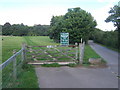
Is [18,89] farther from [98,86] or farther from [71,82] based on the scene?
[98,86]

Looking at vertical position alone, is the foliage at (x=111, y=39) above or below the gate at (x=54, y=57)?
above

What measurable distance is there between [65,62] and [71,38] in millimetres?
21003

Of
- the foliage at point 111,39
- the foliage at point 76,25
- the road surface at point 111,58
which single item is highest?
the foliage at point 76,25

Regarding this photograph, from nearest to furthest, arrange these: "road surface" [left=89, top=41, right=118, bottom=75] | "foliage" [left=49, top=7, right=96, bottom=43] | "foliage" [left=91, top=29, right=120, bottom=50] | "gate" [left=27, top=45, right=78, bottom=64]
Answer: "road surface" [left=89, top=41, right=118, bottom=75]
"gate" [left=27, top=45, right=78, bottom=64]
"foliage" [left=91, top=29, right=120, bottom=50]
"foliage" [left=49, top=7, right=96, bottom=43]

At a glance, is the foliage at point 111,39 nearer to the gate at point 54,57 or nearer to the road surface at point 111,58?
the road surface at point 111,58

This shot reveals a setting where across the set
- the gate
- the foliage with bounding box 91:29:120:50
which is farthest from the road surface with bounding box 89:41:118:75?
the foliage with bounding box 91:29:120:50

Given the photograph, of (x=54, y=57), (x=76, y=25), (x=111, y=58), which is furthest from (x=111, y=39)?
(x=54, y=57)

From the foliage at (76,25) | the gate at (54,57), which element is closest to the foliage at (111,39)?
the foliage at (76,25)

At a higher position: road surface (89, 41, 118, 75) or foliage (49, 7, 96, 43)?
foliage (49, 7, 96, 43)

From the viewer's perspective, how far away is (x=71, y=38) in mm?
29062

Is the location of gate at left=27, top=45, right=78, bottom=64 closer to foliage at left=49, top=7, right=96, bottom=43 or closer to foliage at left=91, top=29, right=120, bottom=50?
foliage at left=91, top=29, right=120, bottom=50

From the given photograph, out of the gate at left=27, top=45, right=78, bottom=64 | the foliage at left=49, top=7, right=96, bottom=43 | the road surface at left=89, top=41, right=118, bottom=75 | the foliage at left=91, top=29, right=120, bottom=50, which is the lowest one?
the road surface at left=89, top=41, right=118, bottom=75

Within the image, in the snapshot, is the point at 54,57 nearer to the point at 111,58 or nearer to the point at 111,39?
the point at 111,58

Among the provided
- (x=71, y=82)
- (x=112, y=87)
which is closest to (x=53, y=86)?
(x=71, y=82)
